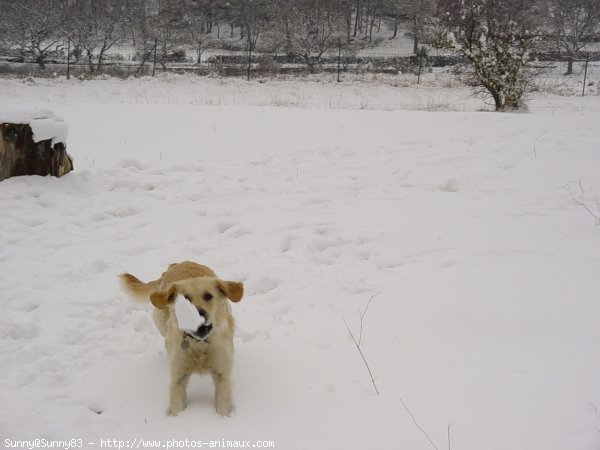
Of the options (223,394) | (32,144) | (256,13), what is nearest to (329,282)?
(223,394)

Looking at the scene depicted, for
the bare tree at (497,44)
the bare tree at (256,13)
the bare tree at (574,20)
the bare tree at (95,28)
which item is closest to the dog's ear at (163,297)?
the bare tree at (497,44)

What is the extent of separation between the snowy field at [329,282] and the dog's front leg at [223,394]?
0.08 metres

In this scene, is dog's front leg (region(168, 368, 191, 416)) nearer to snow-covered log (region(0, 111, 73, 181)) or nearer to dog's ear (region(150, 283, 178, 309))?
dog's ear (region(150, 283, 178, 309))

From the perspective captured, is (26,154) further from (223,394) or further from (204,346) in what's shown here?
(223,394)

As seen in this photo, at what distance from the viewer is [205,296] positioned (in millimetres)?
2828

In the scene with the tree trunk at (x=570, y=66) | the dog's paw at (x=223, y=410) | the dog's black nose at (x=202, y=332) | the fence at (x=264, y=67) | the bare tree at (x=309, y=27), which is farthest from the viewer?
the bare tree at (x=309, y=27)

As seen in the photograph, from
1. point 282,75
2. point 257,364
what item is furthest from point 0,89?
point 257,364

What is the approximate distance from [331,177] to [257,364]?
14.6 ft

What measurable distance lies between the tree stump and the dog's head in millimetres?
4860

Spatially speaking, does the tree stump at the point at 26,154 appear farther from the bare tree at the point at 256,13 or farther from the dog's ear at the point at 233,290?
the bare tree at the point at 256,13

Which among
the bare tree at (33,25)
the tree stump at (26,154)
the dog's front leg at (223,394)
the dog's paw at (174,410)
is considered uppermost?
the bare tree at (33,25)

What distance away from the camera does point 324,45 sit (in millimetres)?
35656

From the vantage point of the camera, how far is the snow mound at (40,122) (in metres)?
6.45

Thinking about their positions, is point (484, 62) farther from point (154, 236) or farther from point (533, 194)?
point (154, 236)
